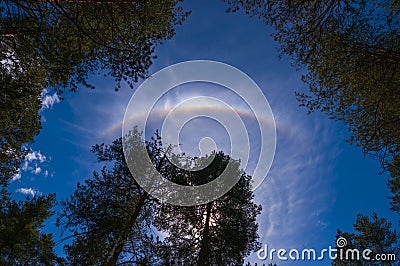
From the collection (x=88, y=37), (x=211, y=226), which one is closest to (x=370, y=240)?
(x=211, y=226)

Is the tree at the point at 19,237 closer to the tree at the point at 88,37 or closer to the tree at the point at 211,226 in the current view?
the tree at the point at 211,226

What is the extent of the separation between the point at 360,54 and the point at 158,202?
9.78 meters

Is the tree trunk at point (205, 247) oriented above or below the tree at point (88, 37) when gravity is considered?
below

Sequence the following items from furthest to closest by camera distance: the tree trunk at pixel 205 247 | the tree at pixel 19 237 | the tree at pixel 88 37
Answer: the tree at pixel 19 237 < the tree trunk at pixel 205 247 < the tree at pixel 88 37

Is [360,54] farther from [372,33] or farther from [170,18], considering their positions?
[170,18]

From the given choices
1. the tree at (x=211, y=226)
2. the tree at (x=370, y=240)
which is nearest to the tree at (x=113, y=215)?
the tree at (x=211, y=226)

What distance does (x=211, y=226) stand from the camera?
13602 mm

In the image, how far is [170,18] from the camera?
8227 millimetres

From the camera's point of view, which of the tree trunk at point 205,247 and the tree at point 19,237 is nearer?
the tree trunk at point 205,247

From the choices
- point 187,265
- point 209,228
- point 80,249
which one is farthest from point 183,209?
point 80,249

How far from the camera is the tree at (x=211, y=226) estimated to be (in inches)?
492

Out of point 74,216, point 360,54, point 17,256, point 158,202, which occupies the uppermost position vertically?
point 360,54

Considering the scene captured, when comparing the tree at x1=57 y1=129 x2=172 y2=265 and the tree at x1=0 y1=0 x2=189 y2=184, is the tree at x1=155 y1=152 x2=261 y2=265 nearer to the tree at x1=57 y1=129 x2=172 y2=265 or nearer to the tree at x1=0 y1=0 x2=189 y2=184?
the tree at x1=57 y1=129 x2=172 y2=265

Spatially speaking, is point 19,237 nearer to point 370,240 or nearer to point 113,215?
point 113,215
